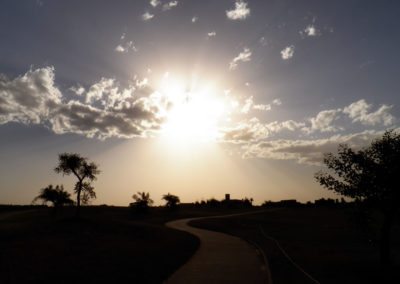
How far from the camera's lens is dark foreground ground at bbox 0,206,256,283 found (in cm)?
2041

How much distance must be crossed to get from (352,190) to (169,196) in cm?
8154

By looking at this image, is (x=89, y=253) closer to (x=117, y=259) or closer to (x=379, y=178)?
(x=117, y=259)

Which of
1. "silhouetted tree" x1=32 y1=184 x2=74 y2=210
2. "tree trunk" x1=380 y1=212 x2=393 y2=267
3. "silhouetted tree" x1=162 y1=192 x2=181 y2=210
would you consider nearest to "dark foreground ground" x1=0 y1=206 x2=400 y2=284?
"tree trunk" x1=380 y1=212 x2=393 y2=267

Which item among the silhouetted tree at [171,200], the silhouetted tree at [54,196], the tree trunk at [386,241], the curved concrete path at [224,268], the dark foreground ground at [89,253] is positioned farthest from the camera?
the silhouetted tree at [171,200]

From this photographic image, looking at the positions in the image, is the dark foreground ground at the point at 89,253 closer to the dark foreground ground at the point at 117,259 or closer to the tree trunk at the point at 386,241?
the dark foreground ground at the point at 117,259

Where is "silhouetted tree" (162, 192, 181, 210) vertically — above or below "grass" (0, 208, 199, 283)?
above

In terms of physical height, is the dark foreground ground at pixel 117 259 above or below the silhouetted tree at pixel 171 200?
below

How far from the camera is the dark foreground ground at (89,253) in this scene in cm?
2041

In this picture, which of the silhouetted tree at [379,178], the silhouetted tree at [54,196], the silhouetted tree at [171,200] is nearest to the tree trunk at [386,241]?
the silhouetted tree at [379,178]

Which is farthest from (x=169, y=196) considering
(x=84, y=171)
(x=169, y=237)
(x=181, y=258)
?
(x=181, y=258)

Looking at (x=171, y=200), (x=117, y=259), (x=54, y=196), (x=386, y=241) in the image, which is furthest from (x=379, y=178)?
(x=171, y=200)

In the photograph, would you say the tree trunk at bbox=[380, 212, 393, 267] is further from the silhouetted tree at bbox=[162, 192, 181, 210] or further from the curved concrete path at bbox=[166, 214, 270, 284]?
the silhouetted tree at bbox=[162, 192, 181, 210]

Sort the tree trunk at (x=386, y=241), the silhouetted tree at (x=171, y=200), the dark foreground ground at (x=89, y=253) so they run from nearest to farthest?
the dark foreground ground at (x=89, y=253), the tree trunk at (x=386, y=241), the silhouetted tree at (x=171, y=200)

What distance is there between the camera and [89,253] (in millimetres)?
28844
